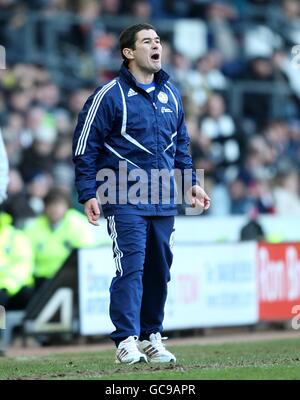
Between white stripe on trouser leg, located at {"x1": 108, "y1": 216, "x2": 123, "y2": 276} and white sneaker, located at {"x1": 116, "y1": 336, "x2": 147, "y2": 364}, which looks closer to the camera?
white sneaker, located at {"x1": 116, "y1": 336, "x2": 147, "y2": 364}

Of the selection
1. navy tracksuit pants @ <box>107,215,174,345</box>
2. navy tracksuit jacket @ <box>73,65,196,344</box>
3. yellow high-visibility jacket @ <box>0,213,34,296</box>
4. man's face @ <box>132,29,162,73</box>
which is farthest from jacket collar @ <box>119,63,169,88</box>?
yellow high-visibility jacket @ <box>0,213,34,296</box>

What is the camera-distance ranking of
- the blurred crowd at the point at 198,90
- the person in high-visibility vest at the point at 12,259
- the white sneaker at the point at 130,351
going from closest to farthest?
the white sneaker at the point at 130,351 < the person in high-visibility vest at the point at 12,259 < the blurred crowd at the point at 198,90

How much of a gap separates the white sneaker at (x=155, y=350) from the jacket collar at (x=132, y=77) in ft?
6.12

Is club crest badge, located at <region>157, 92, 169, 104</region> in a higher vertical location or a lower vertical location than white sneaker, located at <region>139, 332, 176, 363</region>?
higher

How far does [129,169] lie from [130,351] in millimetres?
1312

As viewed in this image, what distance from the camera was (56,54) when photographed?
2047 cm

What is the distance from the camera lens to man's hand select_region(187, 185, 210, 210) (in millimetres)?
9367

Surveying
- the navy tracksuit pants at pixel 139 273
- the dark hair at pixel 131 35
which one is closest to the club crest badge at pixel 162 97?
the dark hair at pixel 131 35

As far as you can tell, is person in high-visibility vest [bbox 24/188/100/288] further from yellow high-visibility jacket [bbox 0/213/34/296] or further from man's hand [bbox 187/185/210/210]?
man's hand [bbox 187/185/210/210]

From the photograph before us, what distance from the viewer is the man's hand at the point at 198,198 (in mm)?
9367

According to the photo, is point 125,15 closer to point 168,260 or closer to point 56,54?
point 56,54

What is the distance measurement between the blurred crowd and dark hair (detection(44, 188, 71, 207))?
0.42 metres

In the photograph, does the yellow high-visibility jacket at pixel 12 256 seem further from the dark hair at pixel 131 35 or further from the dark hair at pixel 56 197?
the dark hair at pixel 131 35

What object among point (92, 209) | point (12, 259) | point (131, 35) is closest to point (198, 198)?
point (92, 209)
